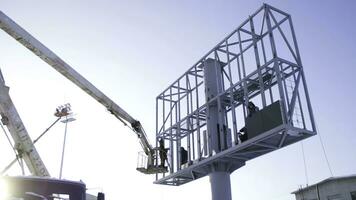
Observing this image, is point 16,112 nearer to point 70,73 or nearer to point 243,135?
point 70,73

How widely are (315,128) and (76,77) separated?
533 inches

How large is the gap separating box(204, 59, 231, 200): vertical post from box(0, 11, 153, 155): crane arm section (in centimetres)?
620

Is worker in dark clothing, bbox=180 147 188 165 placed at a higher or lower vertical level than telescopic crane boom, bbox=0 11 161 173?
lower

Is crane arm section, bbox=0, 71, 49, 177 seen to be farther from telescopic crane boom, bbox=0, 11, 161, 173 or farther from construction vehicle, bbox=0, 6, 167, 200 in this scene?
telescopic crane boom, bbox=0, 11, 161, 173

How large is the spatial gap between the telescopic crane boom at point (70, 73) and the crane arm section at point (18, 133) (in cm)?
275

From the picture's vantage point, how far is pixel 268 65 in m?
16.4

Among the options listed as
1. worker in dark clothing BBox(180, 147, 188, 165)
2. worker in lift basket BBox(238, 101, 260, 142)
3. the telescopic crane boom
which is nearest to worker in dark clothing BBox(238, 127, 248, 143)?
worker in lift basket BBox(238, 101, 260, 142)

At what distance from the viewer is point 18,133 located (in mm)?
17547

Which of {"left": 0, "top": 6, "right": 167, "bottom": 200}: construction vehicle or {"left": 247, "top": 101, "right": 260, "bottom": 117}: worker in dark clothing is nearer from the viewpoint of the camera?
{"left": 247, "top": 101, "right": 260, "bottom": 117}: worker in dark clothing

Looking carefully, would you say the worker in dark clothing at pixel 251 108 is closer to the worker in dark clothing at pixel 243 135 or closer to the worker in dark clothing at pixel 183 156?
the worker in dark clothing at pixel 243 135

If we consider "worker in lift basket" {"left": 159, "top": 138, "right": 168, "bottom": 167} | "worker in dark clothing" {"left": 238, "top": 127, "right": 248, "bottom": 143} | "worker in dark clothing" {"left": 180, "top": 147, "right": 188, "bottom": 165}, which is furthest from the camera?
"worker in lift basket" {"left": 159, "top": 138, "right": 168, "bottom": 167}

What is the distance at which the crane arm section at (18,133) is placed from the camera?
17.4 metres

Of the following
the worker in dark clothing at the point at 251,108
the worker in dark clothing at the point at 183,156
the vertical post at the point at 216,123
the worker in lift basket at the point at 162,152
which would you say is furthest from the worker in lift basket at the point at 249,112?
the worker in lift basket at the point at 162,152

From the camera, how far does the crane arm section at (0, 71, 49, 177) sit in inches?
687
